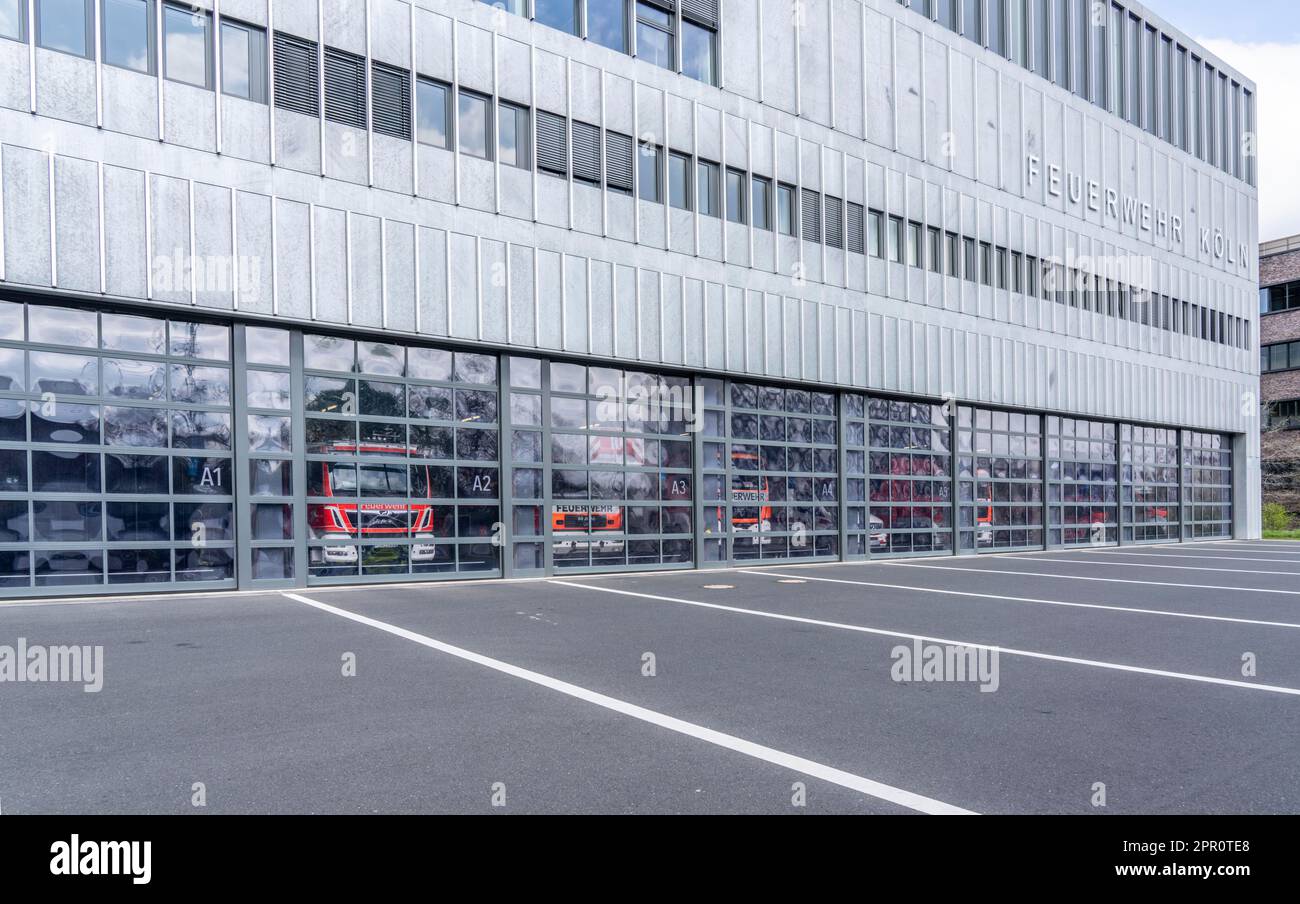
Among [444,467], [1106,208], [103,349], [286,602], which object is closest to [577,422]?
[444,467]

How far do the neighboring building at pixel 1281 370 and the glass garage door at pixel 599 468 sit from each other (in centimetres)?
4413

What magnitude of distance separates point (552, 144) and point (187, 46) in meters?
6.16

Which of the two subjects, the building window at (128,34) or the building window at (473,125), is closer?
the building window at (128,34)

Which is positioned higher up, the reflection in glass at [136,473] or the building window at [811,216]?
the building window at [811,216]

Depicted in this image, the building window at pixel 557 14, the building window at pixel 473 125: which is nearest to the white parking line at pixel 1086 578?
the building window at pixel 473 125

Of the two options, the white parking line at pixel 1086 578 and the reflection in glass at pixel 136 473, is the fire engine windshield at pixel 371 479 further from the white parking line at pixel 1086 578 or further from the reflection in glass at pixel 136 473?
the white parking line at pixel 1086 578

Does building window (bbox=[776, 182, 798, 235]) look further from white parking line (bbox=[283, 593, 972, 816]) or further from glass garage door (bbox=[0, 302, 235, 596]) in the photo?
white parking line (bbox=[283, 593, 972, 816])

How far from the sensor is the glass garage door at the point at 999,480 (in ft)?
84.0

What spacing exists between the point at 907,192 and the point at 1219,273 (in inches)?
774

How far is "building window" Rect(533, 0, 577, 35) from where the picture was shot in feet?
56.3

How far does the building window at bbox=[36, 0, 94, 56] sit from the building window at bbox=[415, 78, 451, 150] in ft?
15.8

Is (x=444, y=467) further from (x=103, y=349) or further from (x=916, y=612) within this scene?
(x=916, y=612)
